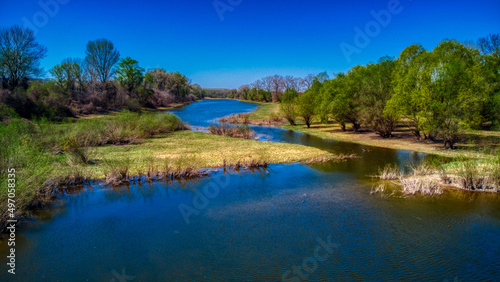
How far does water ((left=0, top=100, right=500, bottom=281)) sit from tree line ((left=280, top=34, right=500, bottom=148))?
40.2ft

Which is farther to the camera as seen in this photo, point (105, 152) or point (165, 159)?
point (105, 152)

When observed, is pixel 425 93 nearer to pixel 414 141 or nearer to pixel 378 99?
pixel 414 141

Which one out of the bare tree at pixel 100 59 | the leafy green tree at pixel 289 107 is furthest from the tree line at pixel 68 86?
the leafy green tree at pixel 289 107

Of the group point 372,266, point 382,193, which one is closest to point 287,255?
point 372,266

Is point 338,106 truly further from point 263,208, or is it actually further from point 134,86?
point 134,86

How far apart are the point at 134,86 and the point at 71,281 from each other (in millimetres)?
71670

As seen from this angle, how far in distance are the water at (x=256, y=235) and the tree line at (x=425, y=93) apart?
1226 centimetres

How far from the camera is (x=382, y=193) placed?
42.6 feet

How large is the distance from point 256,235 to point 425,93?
2198 cm

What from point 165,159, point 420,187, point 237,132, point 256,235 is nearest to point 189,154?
point 165,159

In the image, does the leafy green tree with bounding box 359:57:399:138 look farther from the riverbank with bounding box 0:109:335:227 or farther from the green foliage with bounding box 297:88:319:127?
the riverbank with bounding box 0:109:335:227

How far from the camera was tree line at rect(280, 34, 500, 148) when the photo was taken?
875 inches

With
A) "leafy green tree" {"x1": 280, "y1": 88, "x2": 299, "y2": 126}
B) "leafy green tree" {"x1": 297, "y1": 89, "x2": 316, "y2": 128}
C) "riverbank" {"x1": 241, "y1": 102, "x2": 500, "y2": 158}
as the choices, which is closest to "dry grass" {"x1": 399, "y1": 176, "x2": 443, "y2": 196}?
"riverbank" {"x1": 241, "y1": 102, "x2": 500, "y2": 158}

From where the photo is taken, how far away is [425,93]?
76.6ft
